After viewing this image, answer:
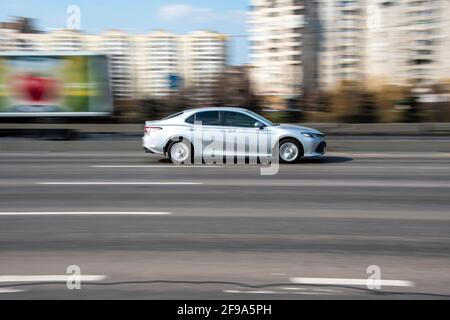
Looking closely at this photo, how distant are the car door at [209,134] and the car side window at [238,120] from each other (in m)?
0.17

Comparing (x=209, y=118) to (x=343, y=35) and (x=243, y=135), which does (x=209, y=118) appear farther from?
(x=343, y=35)

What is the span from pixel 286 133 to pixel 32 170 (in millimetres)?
5849

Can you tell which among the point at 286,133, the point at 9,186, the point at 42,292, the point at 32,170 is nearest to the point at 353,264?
the point at 42,292

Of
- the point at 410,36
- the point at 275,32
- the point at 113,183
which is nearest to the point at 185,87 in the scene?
the point at 113,183

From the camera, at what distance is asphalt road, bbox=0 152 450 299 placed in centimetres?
477

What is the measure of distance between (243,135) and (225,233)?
693 cm

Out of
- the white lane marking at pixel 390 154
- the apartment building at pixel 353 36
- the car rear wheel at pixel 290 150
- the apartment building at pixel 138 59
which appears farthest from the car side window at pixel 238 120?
the apartment building at pixel 353 36

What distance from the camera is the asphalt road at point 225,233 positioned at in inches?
188

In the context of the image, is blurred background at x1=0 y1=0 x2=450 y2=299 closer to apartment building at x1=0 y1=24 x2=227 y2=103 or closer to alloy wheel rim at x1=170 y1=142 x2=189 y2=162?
alloy wheel rim at x1=170 y1=142 x2=189 y2=162

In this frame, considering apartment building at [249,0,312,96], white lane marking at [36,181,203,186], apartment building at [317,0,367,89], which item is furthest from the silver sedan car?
apartment building at [249,0,312,96]

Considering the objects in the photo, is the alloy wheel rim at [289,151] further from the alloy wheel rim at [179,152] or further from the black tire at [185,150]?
the alloy wheel rim at [179,152]

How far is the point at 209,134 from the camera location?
44.0 ft
